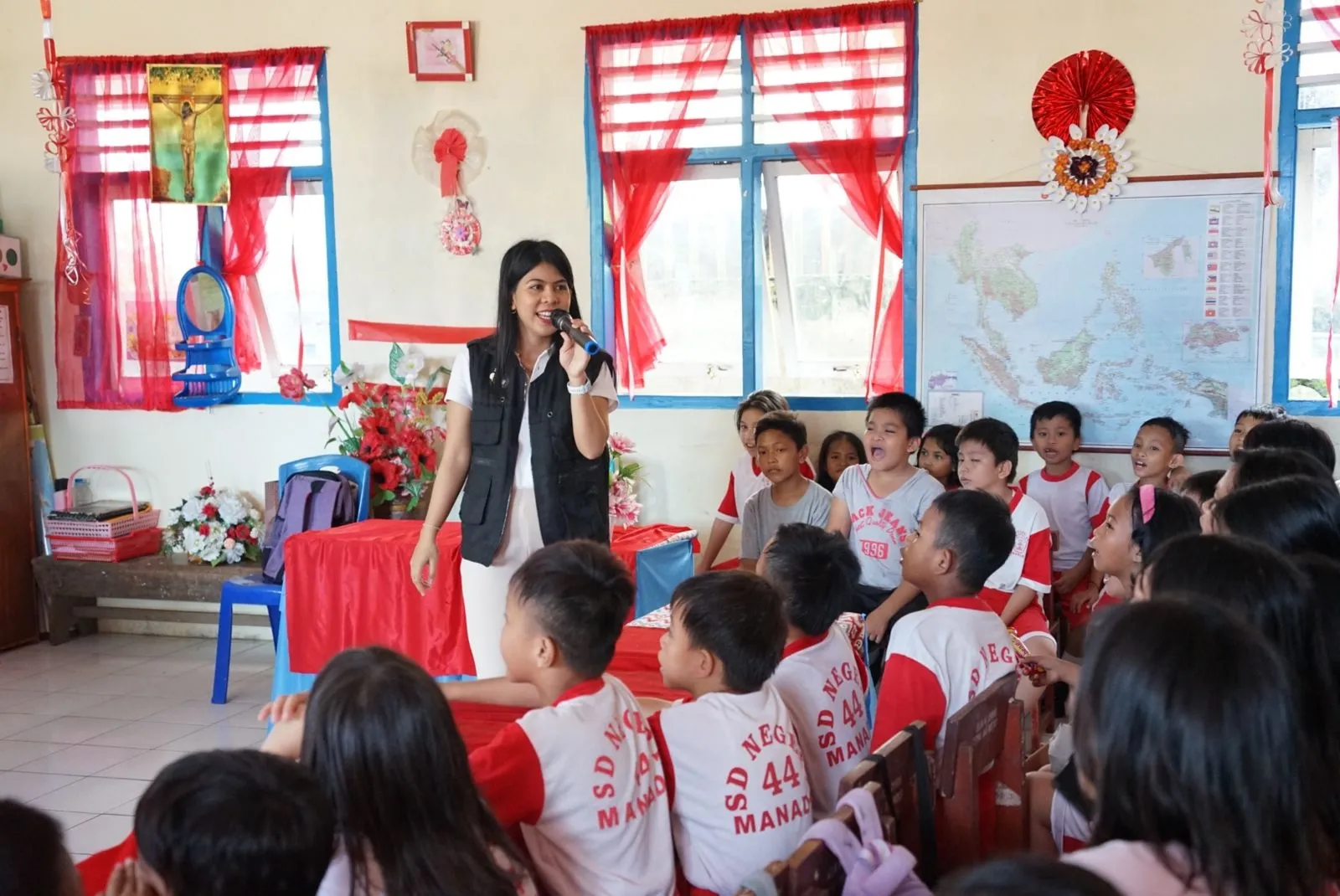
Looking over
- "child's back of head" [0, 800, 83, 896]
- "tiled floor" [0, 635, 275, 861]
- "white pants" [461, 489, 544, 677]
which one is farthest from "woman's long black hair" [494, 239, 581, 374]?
"child's back of head" [0, 800, 83, 896]

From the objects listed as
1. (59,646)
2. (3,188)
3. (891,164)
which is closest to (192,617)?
(59,646)

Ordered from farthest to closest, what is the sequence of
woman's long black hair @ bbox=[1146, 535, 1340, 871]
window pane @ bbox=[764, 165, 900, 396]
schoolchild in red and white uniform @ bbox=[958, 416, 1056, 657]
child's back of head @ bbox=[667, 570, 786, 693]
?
window pane @ bbox=[764, 165, 900, 396], schoolchild in red and white uniform @ bbox=[958, 416, 1056, 657], child's back of head @ bbox=[667, 570, 786, 693], woman's long black hair @ bbox=[1146, 535, 1340, 871]

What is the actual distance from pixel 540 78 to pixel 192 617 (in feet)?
9.95

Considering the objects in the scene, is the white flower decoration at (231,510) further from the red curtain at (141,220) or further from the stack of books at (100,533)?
the red curtain at (141,220)

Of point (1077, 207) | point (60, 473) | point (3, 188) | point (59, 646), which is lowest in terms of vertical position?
point (59, 646)

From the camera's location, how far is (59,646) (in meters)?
5.44

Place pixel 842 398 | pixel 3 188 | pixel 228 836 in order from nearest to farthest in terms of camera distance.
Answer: pixel 228 836, pixel 842 398, pixel 3 188

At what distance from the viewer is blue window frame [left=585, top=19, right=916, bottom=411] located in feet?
15.4

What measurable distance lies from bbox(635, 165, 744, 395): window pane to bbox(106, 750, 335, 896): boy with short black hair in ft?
12.7

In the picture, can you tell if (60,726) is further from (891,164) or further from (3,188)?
(891,164)

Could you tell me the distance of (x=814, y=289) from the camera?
489 centimetres

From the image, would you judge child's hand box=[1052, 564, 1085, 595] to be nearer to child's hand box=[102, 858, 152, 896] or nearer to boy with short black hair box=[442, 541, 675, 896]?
boy with short black hair box=[442, 541, 675, 896]

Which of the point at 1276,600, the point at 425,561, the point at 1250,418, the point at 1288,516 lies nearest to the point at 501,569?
the point at 425,561

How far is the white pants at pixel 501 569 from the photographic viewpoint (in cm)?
280
